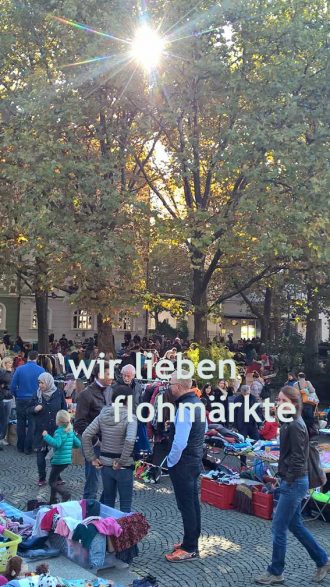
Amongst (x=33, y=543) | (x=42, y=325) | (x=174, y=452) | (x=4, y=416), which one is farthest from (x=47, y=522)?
(x=42, y=325)

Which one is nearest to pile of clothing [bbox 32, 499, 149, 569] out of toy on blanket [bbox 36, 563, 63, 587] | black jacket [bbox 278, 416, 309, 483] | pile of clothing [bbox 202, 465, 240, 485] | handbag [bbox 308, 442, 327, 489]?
toy on blanket [bbox 36, 563, 63, 587]

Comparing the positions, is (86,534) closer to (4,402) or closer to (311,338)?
(4,402)

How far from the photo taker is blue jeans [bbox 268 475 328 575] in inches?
236

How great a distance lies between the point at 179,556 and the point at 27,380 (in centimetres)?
608

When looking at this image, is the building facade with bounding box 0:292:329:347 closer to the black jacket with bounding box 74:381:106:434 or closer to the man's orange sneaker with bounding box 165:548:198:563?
the black jacket with bounding box 74:381:106:434

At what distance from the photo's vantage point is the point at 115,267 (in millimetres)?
17828

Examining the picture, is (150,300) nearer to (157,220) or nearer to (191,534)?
(157,220)

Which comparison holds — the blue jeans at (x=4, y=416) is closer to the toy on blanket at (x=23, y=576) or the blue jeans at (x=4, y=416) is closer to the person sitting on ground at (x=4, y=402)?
the person sitting on ground at (x=4, y=402)

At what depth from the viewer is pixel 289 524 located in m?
6.11

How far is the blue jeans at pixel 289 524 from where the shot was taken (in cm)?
600

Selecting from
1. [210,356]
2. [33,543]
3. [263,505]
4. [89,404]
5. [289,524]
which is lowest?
[263,505]

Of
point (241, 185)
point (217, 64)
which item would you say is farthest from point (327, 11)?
point (241, 185)

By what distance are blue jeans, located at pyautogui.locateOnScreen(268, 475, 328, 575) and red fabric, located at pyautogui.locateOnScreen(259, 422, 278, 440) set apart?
20.4 ft

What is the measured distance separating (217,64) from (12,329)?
30734 mm
